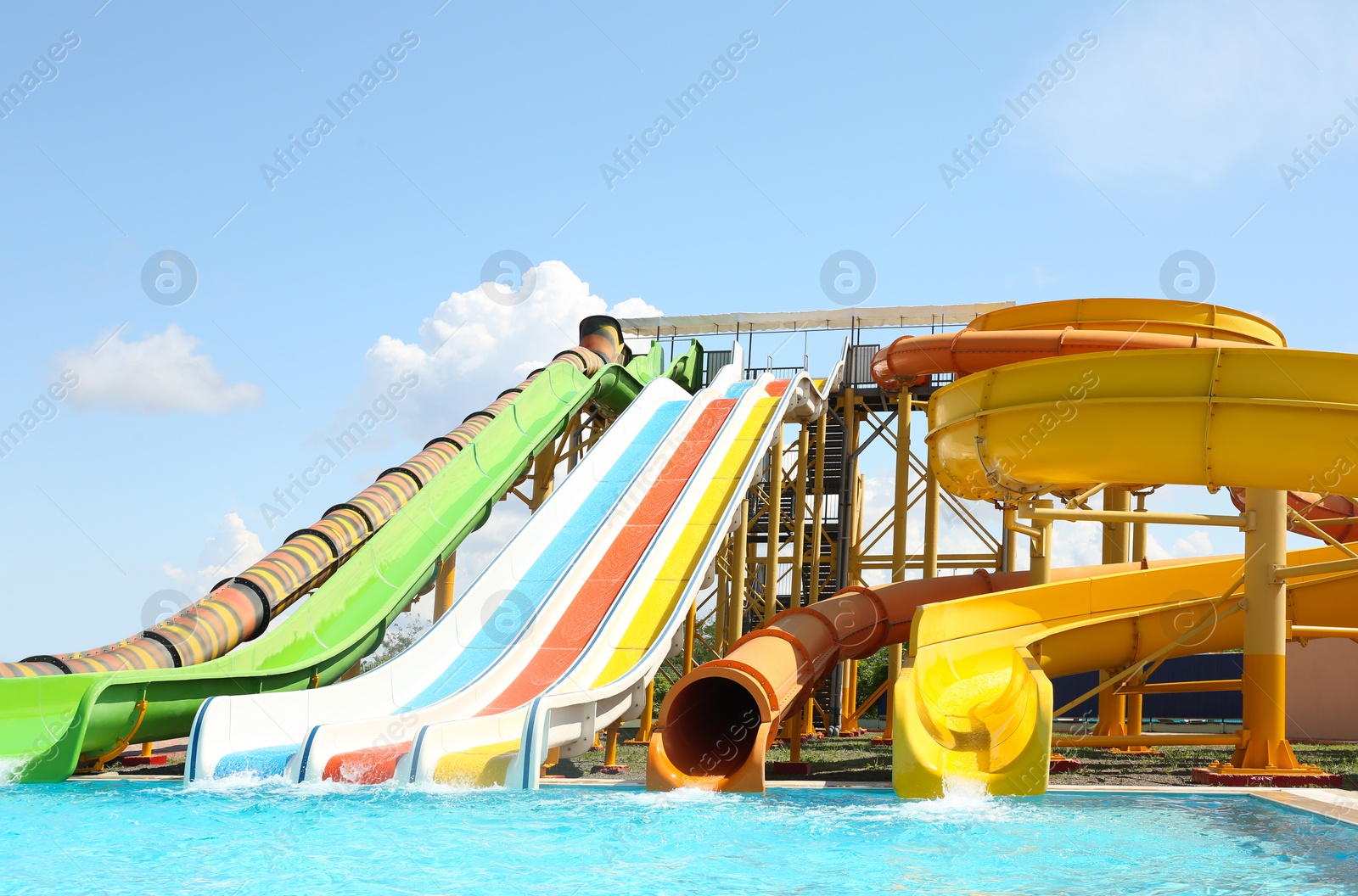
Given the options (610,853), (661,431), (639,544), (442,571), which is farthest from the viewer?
(661,431)

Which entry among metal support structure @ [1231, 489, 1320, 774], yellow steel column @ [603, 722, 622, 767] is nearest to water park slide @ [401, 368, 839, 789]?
yellow steel column @ [603, 722, 622, 767]

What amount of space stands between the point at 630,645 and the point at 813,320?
10930 millimetres

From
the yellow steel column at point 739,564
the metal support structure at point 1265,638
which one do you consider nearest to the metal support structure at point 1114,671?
the metal support structure at point 1265,638

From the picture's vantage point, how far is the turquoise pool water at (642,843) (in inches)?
198

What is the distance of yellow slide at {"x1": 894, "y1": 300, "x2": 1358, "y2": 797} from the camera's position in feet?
28.3

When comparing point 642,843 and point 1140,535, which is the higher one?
point 1140,535

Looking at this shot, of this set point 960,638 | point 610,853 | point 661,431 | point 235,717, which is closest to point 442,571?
point 661,431

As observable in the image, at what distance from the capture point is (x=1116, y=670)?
36.8 feet

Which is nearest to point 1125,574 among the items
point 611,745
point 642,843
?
point 611,745

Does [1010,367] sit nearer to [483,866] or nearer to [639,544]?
[639,544]

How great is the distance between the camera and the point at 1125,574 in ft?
34.0

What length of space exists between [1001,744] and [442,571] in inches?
306

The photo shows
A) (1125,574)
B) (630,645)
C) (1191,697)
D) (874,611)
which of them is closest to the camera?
(1125,574)

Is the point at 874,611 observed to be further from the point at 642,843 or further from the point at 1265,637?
the point at 642,843
